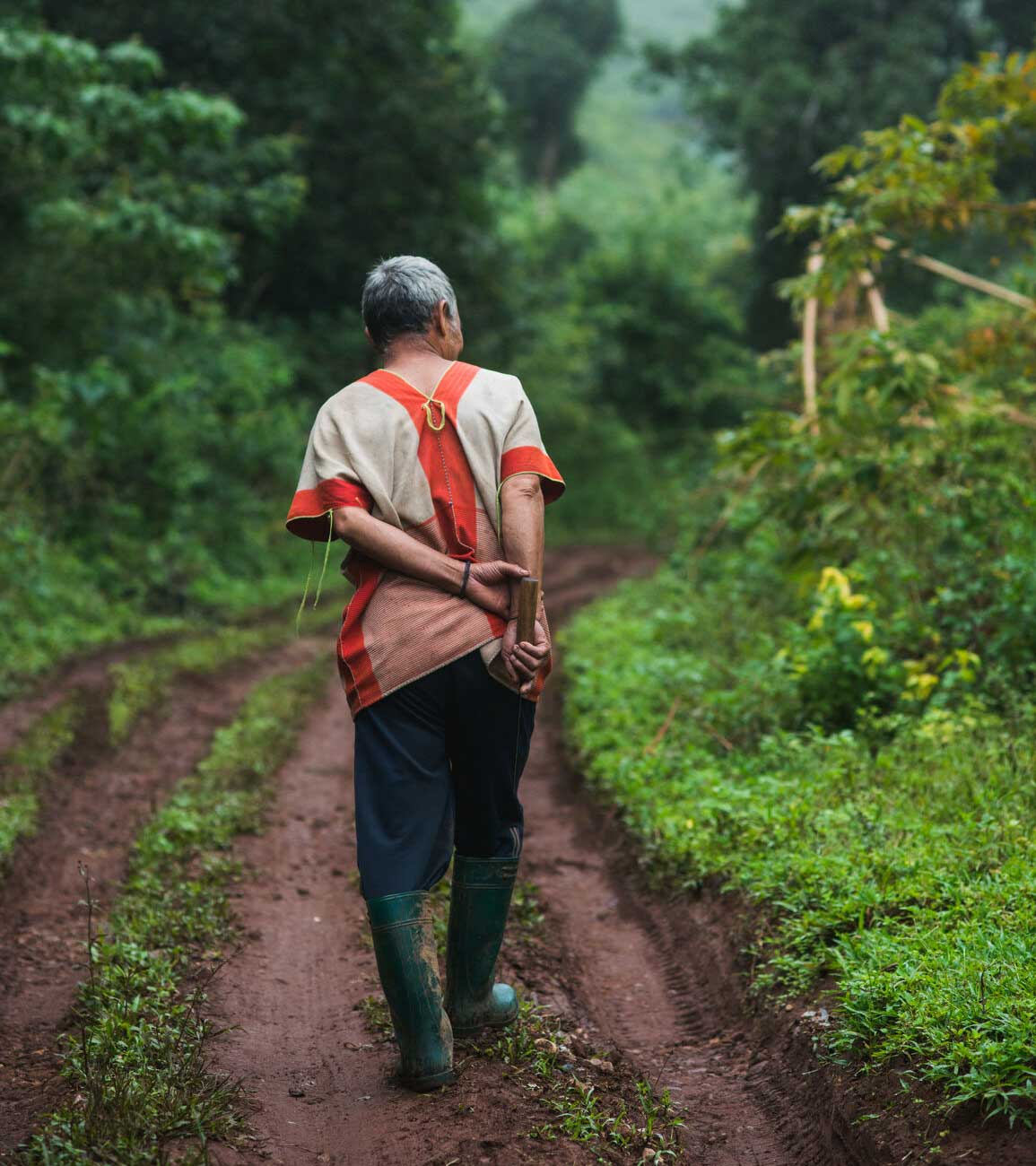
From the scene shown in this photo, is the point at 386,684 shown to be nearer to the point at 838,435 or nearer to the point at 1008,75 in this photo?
the point at 838,435

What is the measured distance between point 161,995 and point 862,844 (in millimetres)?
2412

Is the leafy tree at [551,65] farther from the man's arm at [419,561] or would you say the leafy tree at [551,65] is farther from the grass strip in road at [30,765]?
the man's arm at [419,561]

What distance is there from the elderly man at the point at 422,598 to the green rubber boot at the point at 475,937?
150mm

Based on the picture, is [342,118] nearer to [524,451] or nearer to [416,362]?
[416,362]

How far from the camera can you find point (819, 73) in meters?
19.9

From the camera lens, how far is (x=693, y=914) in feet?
14.9

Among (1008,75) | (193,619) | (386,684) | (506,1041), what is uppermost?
(1008,75)

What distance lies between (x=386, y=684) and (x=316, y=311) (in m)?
16.5

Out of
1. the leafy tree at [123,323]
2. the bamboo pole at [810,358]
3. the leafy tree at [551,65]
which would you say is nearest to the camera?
the bamboo pole at [810,358]

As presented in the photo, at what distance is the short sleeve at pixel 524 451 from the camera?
10.5 ft

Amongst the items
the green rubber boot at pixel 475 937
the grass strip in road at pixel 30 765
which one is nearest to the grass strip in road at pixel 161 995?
the grass strip in road at pixel 30 765

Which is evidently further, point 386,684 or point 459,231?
point 459,231

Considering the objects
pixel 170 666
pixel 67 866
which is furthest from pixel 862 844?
pixel 170 666

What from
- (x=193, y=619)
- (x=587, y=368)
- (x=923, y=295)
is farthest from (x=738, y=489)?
(x=587, y=368)
